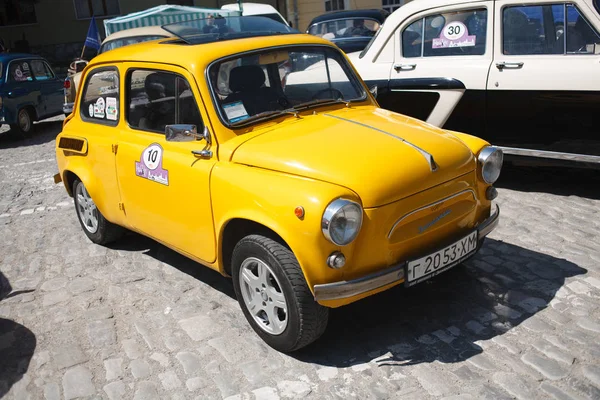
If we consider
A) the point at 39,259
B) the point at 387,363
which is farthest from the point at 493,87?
the point at 39,259

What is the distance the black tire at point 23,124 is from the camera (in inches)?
465

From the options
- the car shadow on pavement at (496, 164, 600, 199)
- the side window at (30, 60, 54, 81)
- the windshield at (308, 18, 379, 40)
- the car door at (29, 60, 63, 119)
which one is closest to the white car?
the car shadow on pavement at (496, 164, 600, 199)

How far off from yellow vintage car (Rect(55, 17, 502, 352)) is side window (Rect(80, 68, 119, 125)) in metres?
0.02

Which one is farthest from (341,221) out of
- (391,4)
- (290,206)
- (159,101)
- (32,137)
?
(391,4)

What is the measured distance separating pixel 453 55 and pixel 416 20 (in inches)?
23.4

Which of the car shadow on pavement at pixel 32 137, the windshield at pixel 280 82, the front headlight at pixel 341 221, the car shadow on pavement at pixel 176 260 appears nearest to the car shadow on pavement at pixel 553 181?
the windshield at pixel 280 82

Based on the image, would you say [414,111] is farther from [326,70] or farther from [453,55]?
[326,70]

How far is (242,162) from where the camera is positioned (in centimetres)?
377

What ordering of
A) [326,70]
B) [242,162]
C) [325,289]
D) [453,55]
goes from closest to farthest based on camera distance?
[325,289], [242,162], [326,70], [453,55]

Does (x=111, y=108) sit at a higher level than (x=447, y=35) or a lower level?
lower

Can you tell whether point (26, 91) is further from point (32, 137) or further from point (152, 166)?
point (152, 166)

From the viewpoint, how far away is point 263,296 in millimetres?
3676

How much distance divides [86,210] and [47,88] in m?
8.17

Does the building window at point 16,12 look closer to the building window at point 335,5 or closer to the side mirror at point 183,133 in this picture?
the building window at point 335,5
